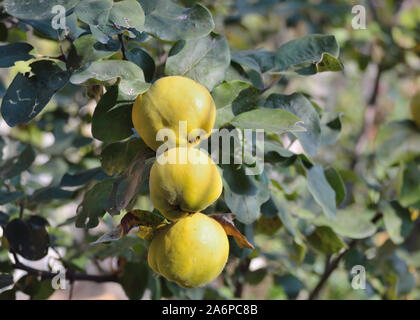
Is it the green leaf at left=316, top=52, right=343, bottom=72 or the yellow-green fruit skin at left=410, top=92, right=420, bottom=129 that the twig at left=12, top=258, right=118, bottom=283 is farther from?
the yellow-green fruit skin at left=410, top=92, right=420, bottom=129

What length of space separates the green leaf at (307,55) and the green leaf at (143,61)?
19 centimetres

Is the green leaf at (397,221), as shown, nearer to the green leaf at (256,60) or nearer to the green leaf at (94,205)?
the green leaf at (256,60)

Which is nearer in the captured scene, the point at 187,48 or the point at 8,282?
the point at 187,48

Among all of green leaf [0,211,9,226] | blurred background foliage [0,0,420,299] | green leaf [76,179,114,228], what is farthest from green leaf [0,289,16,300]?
green leaf [76,179,114,228]

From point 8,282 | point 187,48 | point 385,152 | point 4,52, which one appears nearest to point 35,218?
point 8,282

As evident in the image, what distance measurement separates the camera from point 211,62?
650mm

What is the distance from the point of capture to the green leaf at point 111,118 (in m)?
0.61

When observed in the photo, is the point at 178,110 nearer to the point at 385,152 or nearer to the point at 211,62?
the point at 211,62

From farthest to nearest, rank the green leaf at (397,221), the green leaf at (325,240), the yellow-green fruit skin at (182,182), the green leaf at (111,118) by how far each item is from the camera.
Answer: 1. the green leaf at (397,221)
2. the green leaf at (325,240)
3. the green leaf at (111,118)
4. the yellow-green fruit skin at (182,182)

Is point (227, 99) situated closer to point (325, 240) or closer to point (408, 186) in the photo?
point (325, 240)

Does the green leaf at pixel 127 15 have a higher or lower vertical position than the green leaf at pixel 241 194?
higher

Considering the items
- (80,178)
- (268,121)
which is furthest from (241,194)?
(80,178)

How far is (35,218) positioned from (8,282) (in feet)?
0.44

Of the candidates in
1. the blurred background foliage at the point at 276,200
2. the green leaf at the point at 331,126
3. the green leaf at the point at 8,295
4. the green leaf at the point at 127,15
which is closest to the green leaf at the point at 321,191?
the blurred background foliage at the point at 276,200
